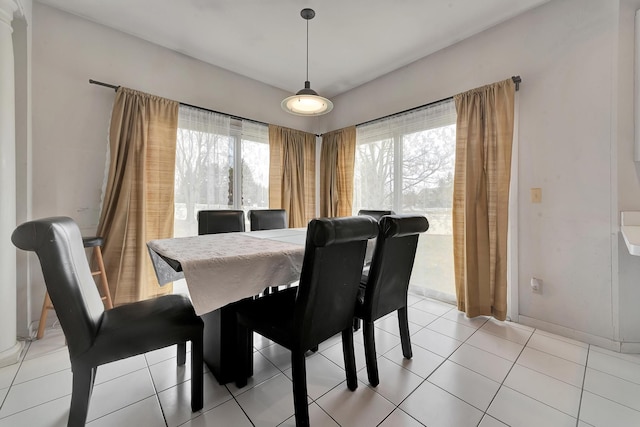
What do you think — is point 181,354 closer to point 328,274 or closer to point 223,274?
point 223,274

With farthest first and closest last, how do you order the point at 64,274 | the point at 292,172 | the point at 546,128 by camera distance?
the point at 292,172 < the point at 546,128 < the point at 64,274

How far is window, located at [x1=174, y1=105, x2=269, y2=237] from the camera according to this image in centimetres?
283

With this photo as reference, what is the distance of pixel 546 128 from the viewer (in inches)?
83.3

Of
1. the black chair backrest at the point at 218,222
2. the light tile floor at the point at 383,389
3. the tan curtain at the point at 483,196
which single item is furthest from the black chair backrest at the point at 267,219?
the tan curtain at the point at 483,196

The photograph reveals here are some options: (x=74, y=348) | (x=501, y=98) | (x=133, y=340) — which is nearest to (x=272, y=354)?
(x=133, y=340)

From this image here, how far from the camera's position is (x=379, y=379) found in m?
1.55

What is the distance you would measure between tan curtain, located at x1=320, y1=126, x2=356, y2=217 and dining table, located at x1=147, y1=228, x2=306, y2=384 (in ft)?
7.04

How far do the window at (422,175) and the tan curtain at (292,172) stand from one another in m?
0.93

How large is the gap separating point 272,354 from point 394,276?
1028 mm

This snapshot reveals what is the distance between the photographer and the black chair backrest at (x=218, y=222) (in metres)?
2.40

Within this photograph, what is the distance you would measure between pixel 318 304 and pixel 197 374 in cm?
71

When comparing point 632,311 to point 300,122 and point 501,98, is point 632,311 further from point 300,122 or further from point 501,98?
point 300,122

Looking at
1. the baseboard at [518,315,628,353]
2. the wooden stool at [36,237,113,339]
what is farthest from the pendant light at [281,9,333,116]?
the baseboard at [518,315,628,353]

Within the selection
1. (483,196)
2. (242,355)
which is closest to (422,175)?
(483,196)
